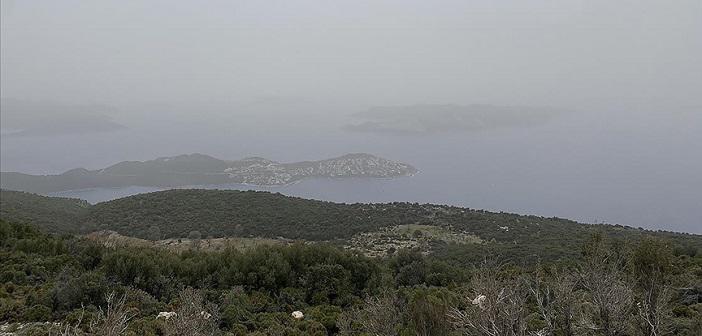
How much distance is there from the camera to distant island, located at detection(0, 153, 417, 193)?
4365 inches

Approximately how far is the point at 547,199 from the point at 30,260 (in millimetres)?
123081

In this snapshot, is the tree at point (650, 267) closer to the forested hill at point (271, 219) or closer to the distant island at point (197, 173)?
the forested hill at point (271, 219)

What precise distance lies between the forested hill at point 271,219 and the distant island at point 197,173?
73726 mm

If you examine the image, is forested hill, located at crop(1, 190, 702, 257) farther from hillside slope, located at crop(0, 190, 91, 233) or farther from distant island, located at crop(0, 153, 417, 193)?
distant island, located at crop(0, 153, 417, 193)

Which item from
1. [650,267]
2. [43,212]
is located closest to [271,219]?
[43,212]

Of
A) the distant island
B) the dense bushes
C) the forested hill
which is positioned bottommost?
the distant island

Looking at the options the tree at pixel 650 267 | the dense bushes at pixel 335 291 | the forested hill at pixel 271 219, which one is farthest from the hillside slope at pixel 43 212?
the tree at pixel 650 267

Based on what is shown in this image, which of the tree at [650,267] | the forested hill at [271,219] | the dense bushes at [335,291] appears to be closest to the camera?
the dense bushes at [335,291]

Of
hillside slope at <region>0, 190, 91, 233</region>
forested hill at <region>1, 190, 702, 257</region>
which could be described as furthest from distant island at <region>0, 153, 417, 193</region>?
forested hill at <region>1, 190, 702, 257</region>

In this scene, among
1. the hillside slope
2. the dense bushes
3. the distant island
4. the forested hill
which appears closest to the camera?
the dense bushes

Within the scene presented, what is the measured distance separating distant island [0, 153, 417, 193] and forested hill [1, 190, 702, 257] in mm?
73726

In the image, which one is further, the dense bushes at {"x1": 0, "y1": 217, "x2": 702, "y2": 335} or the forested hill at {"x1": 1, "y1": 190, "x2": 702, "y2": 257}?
the forested hill at {"x1": 1, "y1": 190, "x2": 702, "y2": 257}

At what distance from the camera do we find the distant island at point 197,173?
4365 inches

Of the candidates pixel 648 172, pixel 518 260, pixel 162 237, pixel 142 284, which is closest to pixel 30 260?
pixel 142 284
